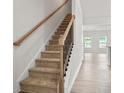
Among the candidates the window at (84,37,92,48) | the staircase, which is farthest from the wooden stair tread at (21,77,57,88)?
the window at (84,37,92,48)

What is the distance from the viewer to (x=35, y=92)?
3.13 meters

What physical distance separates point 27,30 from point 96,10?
4.33 m

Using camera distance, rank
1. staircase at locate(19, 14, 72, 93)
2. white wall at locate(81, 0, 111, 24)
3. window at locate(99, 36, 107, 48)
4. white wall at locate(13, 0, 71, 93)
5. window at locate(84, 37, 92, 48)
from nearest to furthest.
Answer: staircase at locate(19, 14, 72, 93), white wall at locate(13, 0, 71, 93), white wall at locate(81, 0, 111, 24), window at locate(99, 36, 107, 48), window at locate(84, 37, 92, 48)

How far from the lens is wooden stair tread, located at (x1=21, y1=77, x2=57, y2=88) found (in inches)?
120

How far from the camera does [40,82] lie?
3201 millimetres

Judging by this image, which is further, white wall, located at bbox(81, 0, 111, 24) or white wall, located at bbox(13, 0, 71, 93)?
white wall, located at bbox(81, 0, 111, 24)

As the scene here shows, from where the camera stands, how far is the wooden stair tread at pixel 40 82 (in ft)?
10.0

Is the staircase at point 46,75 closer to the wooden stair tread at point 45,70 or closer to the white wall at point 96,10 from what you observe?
the wooden stair tread at point 45,70

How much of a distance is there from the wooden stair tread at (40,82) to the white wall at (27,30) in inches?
6.3

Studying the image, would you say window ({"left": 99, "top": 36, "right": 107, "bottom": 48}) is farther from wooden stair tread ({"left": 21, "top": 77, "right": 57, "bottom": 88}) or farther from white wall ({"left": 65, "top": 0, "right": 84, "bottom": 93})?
wooden stair tread ({"left": 21, "top": 77, "right": 57, "bottom": 88})

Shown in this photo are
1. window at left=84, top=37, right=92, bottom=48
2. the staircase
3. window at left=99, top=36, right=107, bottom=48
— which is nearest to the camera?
the staircase

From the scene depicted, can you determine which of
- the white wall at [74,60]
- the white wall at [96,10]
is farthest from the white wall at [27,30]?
the white wall at [96,10]

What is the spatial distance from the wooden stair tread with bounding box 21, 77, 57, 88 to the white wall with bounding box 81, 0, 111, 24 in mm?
4317
